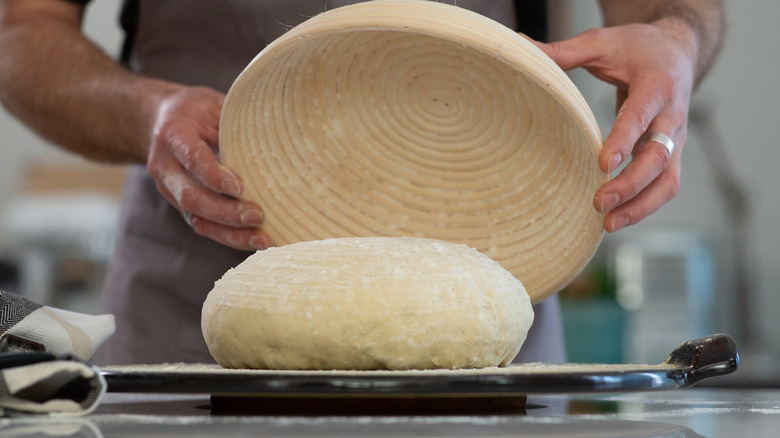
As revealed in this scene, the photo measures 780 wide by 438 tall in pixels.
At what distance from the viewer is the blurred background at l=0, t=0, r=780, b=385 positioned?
317 centimetres

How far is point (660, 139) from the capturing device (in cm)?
72

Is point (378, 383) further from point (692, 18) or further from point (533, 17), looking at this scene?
point (533, 17)

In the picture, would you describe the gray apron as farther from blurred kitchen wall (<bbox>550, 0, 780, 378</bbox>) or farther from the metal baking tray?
blurred kitchen wall (<bbox>550, 0, 780, 378</bbox>)

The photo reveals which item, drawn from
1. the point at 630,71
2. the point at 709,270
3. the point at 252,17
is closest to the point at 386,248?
the point at 630,71

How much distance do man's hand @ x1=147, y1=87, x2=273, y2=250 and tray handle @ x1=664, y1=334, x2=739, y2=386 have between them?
413mm

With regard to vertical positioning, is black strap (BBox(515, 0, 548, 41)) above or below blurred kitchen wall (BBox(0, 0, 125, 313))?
above

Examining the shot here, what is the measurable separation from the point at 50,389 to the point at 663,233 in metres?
3.39

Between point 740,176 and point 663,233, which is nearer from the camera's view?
point 663,233

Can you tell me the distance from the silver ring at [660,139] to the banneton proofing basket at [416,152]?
2.4 inches

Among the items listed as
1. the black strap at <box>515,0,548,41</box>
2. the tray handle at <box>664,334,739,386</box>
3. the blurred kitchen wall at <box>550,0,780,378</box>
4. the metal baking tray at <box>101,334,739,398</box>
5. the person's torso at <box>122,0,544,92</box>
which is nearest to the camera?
the metal baking tray at <box>101,334,739,398</box>

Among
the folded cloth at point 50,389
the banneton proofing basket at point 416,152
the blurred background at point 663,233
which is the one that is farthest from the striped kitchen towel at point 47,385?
the blurred background at point 663,233

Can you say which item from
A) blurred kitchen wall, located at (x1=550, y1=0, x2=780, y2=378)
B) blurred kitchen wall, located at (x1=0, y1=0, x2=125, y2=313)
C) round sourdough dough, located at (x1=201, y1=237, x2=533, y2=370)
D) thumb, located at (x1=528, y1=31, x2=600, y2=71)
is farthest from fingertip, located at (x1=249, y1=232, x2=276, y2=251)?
blurred kitchen wall, located at (x1=550, y1=0, x2=780, y2=378)

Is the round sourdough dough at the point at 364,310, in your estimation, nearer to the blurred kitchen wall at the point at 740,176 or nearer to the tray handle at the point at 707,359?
the tray handle at the point at 707,359

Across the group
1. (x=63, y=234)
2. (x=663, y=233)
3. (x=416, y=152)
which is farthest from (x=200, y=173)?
(x=663, y=233)
